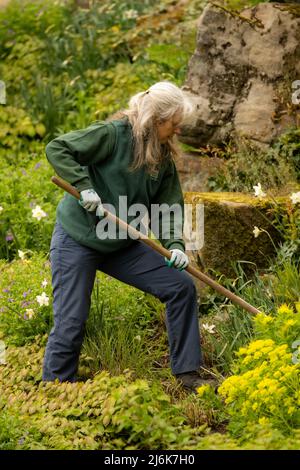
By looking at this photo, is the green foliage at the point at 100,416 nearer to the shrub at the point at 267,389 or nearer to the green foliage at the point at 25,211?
the shrub at the point at 267,389

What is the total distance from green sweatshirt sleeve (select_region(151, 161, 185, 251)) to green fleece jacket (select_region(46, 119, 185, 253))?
0.02 metres

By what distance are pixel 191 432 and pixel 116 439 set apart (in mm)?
354

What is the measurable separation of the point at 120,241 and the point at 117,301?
3.51ft

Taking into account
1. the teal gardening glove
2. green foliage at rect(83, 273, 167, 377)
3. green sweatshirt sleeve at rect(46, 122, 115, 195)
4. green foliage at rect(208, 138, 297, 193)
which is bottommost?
green foliage at rect(83, 273, 167, 377)

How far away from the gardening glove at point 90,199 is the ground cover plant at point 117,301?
2.92 ft

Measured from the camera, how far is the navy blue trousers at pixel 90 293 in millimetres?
5090

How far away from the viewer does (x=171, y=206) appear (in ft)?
17.5

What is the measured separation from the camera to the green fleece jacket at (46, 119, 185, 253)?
16.1ft

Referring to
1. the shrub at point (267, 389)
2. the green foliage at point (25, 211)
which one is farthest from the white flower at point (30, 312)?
the shrub at point (267, 389)

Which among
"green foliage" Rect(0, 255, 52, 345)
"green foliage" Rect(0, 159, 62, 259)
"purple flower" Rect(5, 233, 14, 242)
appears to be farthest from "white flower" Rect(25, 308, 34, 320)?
"purple flower" Rect(5, 233, 14, 242)

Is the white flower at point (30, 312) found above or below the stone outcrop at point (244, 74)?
below

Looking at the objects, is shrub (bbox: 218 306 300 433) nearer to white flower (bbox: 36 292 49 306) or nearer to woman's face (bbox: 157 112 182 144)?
woman's face (bbox: 157 112 182 144)

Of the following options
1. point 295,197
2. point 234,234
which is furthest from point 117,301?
point 295,197

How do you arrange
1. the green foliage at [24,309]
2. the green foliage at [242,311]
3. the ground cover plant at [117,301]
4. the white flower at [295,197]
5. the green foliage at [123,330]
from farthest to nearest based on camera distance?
the green foliage at [24,309], the white flower at [295,197], the green foliage at [123,330], the green foliage at [242,311], the ground cover plant at [117,301]
